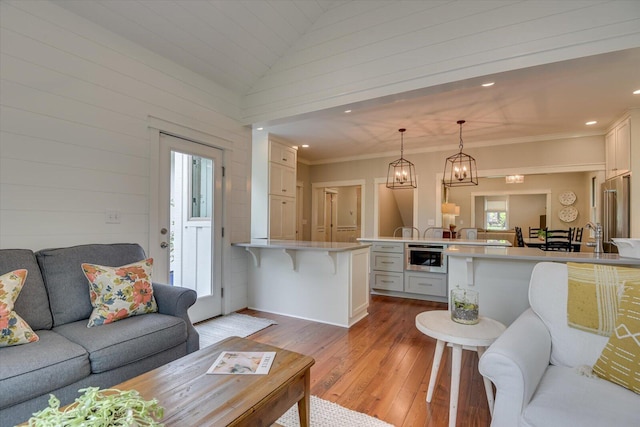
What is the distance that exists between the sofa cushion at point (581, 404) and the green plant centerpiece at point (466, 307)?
0.49 meters

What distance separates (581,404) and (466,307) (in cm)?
71

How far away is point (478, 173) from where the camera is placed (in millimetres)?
5711

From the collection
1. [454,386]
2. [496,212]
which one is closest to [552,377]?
[454,386]

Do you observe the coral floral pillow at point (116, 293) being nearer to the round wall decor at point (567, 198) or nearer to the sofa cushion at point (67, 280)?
the sofa cushion at point (67, 280)

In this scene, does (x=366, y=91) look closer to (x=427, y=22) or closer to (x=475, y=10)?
(x=427, y=22)

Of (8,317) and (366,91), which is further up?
(366,91)

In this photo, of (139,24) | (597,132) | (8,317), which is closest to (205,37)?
(139,24)

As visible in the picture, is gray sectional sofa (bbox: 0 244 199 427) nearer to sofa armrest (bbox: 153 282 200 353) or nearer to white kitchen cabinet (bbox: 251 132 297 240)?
sofa armrest (bbox: 153 282 200 353)

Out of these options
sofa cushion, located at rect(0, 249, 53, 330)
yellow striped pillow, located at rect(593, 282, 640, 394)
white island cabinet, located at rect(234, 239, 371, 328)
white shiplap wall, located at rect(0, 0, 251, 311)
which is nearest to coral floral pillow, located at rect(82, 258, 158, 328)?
sofa cushion, located at rect(0, 249, 53, 330)

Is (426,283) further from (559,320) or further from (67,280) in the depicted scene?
(67,280)

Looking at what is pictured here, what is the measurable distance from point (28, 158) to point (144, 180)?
84 centimetres

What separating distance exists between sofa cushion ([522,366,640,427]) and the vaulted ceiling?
86.9 inches

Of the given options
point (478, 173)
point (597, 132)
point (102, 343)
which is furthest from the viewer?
point (478, 173)

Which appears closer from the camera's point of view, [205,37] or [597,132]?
[205,37]
